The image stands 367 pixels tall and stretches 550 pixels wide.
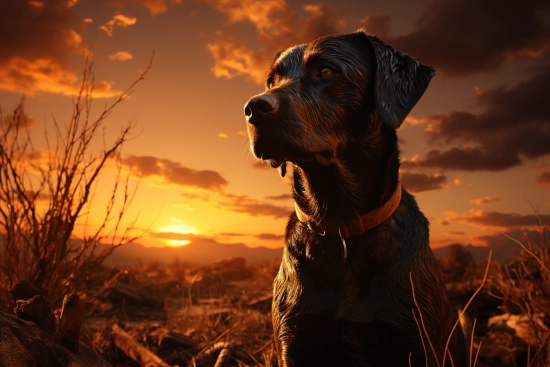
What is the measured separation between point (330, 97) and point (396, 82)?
395mm

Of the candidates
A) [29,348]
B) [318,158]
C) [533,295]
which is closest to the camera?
[29,348]

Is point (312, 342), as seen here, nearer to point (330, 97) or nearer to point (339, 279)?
point (339, 279)

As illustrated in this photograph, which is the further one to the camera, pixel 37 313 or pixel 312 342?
pixel 312 342

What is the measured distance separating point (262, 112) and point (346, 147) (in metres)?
0.57

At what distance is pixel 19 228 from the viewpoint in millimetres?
4305

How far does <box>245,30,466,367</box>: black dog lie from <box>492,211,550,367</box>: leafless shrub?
2.02ft

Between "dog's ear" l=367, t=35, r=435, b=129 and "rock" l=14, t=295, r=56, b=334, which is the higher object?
"dog's ear" l=367, t=35, r=435, b=129

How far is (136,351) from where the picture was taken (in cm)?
456

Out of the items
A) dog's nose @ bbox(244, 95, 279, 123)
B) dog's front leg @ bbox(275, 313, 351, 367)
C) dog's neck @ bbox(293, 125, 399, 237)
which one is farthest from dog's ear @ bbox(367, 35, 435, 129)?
dog's front leg @ bbox(275, 313, 351, 367)

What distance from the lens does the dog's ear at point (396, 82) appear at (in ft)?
8.43

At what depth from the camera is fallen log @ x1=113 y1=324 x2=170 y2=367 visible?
161 inches

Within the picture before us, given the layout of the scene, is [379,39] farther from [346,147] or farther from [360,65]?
[346,147]

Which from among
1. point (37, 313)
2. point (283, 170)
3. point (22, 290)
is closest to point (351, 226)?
point (283, 170)

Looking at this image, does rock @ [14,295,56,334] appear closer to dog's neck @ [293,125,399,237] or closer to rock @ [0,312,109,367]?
rock @ [0,312,109,367]
